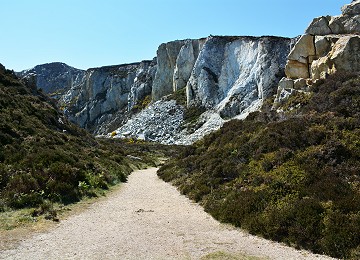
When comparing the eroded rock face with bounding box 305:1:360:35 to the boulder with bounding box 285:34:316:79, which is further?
the boulder with bounding box 285:34:316:79

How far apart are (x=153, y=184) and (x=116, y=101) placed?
95.9m

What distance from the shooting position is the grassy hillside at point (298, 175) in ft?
33.8

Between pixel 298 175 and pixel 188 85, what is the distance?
61833mm

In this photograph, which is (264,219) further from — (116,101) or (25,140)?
(116,101)

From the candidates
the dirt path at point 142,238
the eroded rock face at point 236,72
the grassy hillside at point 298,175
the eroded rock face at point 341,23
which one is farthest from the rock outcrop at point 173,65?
the dirt path at point 142,238

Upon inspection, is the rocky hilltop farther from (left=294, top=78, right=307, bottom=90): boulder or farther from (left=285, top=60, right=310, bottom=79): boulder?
(left=294, top=78, right=307, bottom=90): boulder

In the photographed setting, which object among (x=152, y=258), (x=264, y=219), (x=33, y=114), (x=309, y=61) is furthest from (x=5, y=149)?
(x=309, y=61)

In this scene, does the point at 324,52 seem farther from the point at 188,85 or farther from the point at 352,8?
the point at 188,85

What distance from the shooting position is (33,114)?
1264 inches

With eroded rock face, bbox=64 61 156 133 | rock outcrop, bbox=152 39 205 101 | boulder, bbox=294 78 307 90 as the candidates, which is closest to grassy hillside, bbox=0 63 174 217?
boulder, bbox=294 78 307 90

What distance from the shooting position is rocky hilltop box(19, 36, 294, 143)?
56.4m

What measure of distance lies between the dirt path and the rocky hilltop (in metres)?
36.8

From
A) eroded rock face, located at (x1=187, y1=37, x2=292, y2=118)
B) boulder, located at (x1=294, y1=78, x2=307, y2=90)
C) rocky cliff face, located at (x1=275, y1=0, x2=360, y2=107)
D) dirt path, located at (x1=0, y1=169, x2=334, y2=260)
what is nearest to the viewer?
dirt path, located at (x1=0, y1=169, x2=334, y2=260)

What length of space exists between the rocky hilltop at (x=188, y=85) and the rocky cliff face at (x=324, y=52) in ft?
71.6
